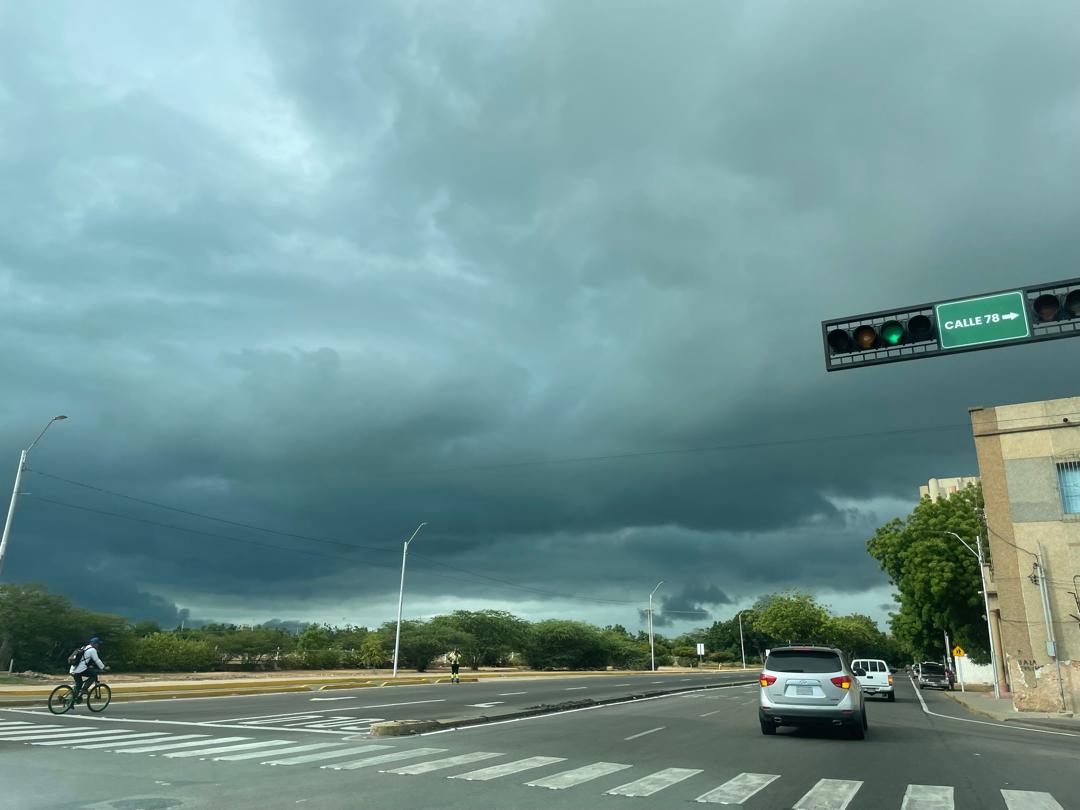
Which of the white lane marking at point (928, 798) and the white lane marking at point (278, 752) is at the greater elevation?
the white lane marking at point (928, 798)

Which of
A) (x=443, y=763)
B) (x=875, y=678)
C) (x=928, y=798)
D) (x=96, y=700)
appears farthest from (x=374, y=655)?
(x=928, y=798)

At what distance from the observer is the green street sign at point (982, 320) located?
1292 cm

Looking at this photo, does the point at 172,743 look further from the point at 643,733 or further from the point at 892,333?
the point at 892,333

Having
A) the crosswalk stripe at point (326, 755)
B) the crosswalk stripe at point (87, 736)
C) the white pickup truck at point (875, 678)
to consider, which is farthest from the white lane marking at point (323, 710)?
the white pickup truck at point (875, 678)

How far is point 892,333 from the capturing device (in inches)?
539

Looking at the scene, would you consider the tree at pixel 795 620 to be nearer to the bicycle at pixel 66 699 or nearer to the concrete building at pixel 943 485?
the concrete building at pixel 943 485

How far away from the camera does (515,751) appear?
44.7 feet

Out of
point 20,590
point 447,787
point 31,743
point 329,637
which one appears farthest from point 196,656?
point 447,787

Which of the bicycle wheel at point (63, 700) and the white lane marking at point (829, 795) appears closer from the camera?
the white lane marking at point (829, 795)

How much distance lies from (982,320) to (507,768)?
10726 mm

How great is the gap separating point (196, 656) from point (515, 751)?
2063 inches

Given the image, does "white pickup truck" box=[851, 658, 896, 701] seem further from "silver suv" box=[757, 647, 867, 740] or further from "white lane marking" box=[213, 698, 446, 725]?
"silver suv" box=[757, 647, 867, 740]

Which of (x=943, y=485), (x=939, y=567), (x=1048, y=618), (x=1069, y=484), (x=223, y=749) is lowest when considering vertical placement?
(x=223, y=749)

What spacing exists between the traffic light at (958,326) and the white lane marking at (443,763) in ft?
29.6
